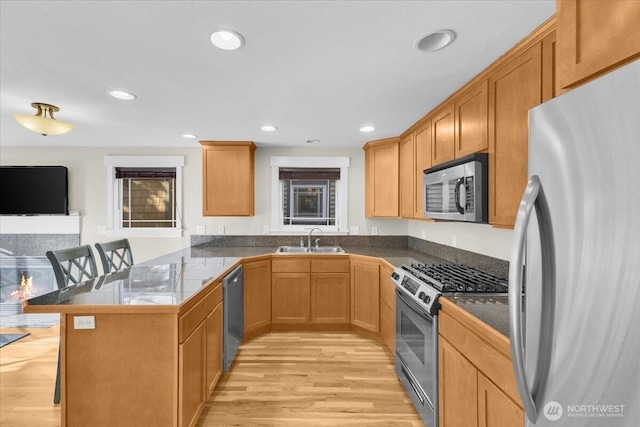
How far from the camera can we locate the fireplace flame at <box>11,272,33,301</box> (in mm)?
3547

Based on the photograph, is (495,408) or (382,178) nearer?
(495,408)

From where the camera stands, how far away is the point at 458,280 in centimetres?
182

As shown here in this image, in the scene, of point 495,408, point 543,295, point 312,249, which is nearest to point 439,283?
point 495,408

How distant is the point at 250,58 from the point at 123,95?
46.1 inches

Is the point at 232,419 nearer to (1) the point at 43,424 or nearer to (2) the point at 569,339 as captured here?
(1) the point at 43,424

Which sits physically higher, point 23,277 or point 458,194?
point 458,194

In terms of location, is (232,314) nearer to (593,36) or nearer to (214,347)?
(214,347)

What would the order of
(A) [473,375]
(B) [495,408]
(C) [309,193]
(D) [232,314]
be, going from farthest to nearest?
(C) [309,193] → (D) [232,314] → (A) [473,375] → (B) [495,408]

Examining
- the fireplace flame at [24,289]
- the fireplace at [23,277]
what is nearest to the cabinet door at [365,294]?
the fireplace at [23,277]

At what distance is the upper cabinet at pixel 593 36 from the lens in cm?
65

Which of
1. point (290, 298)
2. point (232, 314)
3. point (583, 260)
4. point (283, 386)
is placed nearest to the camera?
point (583, 260)

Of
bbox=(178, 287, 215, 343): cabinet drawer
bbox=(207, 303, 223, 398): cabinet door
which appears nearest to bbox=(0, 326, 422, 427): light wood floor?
bbox=(207, 303, 223, 398): cabinet door

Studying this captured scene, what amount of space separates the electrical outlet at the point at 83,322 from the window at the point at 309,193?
2.41 metres

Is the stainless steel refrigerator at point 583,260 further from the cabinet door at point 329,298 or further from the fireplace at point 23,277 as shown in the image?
the fireplace at point 23,277
